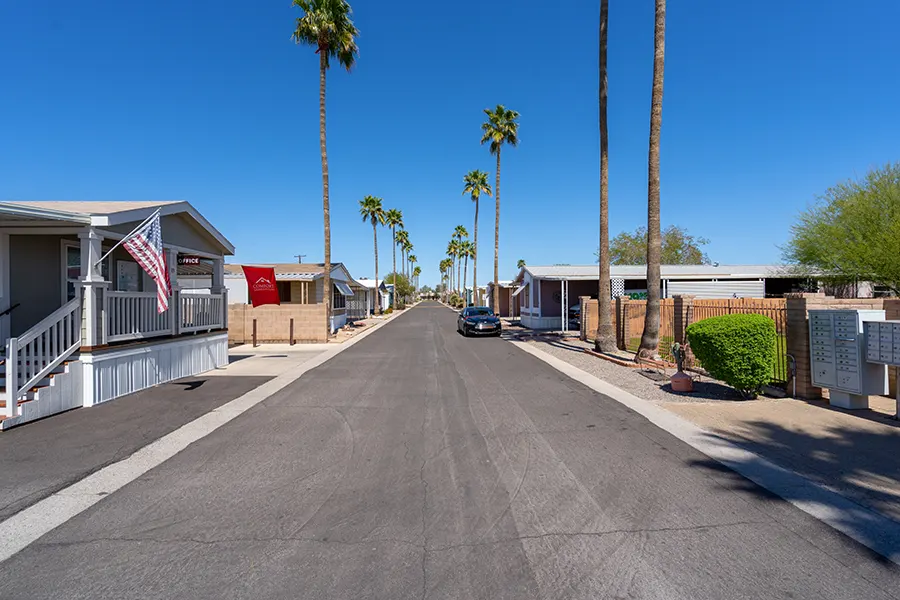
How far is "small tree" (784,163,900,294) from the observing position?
19.4 meters

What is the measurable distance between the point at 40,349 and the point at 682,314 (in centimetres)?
1424

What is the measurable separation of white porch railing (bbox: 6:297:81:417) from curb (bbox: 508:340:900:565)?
9.25 meters

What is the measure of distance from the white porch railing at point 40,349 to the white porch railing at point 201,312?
10.2 feet

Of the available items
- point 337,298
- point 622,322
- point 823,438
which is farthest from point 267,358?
point 337,298

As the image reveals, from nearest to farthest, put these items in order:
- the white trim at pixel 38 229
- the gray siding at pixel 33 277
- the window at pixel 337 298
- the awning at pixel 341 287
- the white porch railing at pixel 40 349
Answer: the white porch railing at pixel 40 349
the white trim at pixel 38 229
the gray siding at pixel 33 277
the window at pixel 337 298
the awning at pixel 341 287

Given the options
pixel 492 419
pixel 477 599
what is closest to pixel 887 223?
pixel 492 419

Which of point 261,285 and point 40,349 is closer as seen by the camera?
point 40,349

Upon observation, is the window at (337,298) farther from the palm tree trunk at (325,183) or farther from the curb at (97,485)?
the curb at (97,485)

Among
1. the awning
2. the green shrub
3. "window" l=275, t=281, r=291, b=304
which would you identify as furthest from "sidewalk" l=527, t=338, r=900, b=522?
"window" l=275, t=281, r=291, b=304

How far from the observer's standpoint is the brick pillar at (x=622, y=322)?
18.3 meters

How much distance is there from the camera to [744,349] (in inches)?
334

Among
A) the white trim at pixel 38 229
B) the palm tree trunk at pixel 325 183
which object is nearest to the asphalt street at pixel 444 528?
the white trim at pixel 38 229

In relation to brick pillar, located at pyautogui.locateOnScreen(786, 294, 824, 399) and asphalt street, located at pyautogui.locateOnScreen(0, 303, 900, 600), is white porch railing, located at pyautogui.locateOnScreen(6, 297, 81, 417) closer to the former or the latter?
asphalt street, located at pyautogui.locateOnScreen(0, 303, 900, 600)

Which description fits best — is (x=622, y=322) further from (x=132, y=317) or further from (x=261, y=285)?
(x=132, y=317)
